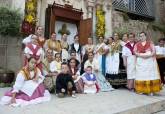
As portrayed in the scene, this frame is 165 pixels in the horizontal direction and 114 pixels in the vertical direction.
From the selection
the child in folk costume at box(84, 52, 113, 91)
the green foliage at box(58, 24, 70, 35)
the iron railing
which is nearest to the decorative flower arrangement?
the green foliage at box(58, 24, 70, 35)

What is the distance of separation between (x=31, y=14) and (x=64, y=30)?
162 cm

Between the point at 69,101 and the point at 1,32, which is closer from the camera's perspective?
the point at 69,101

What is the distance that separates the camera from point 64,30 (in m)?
11.0

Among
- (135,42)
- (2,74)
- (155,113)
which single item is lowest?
(155,113)

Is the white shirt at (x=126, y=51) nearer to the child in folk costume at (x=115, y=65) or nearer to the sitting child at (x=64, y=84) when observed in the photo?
the child in folk costume at (x=115, y=65)

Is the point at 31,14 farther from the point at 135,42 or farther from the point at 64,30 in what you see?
the point at 135,42

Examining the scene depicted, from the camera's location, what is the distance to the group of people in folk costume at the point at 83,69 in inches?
243

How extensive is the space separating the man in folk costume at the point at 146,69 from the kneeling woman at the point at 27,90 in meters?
2.48

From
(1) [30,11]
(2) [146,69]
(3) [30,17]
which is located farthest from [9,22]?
(2) [146,69]

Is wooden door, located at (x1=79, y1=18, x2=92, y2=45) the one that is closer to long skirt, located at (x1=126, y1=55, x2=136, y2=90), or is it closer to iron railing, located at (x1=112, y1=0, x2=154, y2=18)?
iron railing, located at (x1=112, y1=0, x2=154, y2=18)

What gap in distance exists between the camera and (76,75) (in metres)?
7.39

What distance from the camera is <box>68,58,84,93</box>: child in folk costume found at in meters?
7.31

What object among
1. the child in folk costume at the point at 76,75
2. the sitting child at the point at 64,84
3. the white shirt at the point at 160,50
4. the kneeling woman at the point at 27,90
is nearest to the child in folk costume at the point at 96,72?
the child in folk costume at the point at 76,75

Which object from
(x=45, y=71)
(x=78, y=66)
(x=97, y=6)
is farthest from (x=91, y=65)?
(x=97, y=6)
